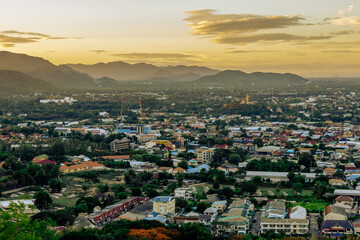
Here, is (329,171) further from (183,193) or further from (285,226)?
(285,226)

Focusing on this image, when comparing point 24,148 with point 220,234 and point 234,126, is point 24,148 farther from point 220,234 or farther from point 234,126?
point 234,126

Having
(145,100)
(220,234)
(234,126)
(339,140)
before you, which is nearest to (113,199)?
(220,234)

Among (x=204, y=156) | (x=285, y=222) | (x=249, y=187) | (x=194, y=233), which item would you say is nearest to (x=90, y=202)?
(x=194, y=233)

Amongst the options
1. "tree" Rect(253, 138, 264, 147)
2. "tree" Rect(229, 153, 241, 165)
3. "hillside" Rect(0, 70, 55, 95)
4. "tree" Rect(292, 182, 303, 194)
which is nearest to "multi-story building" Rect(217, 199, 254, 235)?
"tree" Rect(292, 182, 303, 194)

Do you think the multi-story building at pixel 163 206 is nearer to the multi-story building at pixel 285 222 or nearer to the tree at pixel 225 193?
the tree at pixel 225 193

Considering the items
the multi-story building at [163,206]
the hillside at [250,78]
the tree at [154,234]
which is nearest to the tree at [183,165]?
the multi-story building at [163,206]

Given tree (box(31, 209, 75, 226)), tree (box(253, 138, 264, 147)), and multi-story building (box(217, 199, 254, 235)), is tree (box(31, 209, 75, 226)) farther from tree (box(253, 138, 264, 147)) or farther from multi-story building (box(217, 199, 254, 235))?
tree (box(253, 138, 264, 147))
